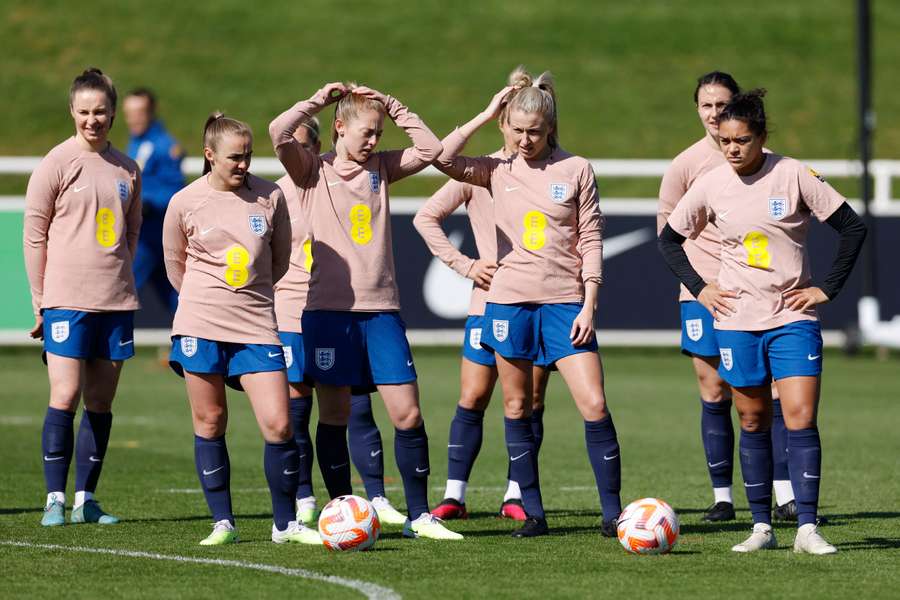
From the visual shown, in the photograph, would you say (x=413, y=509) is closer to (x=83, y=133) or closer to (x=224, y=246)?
(x=224, y=246)

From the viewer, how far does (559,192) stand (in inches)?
313

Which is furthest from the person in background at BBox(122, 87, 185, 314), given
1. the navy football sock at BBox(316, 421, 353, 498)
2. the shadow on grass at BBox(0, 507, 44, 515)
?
the navy football sock at BBox(316, 421, 353, 498)

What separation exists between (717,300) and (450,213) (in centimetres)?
A: 179

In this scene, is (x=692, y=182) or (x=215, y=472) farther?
(x=692, y=182)

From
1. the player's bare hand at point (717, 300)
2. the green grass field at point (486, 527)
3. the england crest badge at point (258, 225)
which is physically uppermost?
the england crest badge at point (258, 225)

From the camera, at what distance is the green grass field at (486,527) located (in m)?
6.57

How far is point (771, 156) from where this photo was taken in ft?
25.1

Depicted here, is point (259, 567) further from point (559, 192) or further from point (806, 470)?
point (806, 470)

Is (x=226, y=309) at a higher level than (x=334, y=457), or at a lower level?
higher

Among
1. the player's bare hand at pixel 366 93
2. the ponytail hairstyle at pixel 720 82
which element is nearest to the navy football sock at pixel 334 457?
the player's bare hand at pixel 366 93

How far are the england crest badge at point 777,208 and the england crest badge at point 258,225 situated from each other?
7.66 feet

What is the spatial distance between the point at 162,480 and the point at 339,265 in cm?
296

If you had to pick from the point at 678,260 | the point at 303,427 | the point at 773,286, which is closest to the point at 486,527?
the point at 303,427

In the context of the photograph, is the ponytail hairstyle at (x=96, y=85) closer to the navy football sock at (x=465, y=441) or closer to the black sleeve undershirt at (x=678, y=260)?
the navy football sock at (x=465, y=441)
